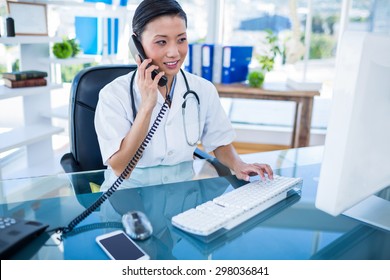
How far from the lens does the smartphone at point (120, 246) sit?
75cm

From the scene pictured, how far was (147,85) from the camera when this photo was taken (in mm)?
1346

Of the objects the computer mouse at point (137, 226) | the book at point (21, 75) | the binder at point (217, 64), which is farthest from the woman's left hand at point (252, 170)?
the binder at point (217, 64)

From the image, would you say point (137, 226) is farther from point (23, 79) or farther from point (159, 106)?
point (23, 79)

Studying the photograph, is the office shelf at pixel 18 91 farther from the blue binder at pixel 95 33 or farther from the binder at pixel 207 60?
the binder at pixel 207 60

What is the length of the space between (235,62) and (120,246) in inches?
101

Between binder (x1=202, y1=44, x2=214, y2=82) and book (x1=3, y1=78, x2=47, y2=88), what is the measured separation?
50.3 inches

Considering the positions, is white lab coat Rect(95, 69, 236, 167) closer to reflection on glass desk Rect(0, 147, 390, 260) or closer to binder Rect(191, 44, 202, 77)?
reflection on glass desk Rect(0, 147, 390, 260)

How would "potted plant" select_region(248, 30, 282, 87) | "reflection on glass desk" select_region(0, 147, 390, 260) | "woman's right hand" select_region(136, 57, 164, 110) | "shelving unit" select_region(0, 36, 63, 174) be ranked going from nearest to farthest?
"reflection on glass desk" select_region(0, 147, 390, 260), "woman's right hand" select_region(136, 57, 164, 110), "shelving unit" select_region(0, 36, 63, 174), "potted plant" select_region(248, 30, 282, 87)

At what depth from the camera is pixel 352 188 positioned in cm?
80

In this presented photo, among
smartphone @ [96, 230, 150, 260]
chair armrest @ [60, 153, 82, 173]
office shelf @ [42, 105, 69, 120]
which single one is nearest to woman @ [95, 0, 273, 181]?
chair armrest @ [60, 153, 82, 173]

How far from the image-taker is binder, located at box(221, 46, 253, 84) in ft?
10.2

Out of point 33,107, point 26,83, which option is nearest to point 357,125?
point 26,83

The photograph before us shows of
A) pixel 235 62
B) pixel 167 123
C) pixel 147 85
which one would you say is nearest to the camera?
pixel 147 85

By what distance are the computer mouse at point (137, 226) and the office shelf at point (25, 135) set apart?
179cm
